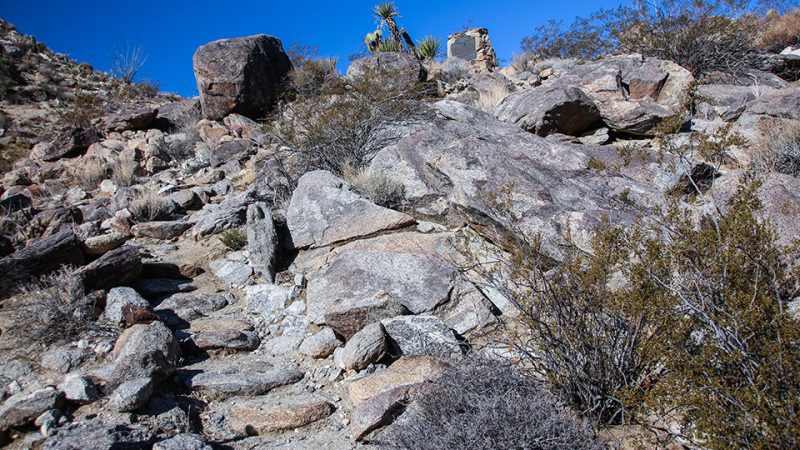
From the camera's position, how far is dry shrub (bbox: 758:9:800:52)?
1212cm

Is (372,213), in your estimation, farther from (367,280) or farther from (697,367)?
(697,367)

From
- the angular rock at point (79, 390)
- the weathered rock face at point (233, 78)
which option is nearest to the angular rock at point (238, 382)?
the angular rock at point (79, 390)

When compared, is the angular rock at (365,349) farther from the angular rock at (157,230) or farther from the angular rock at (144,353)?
the angular rock at (157,230)

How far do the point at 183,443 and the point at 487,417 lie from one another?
6.30ft

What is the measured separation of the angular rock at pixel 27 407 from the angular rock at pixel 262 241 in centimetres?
247

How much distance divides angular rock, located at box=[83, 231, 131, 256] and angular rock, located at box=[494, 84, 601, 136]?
20.6 ft

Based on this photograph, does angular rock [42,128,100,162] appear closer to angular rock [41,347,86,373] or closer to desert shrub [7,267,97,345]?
desert shrub [7,267,97,345]

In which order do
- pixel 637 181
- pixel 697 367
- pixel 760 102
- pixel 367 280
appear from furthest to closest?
1. pixel 760 102
2. pixel 637 181
3. pixel 367 280
4. pixel 697 367

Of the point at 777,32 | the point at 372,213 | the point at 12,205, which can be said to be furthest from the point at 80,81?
the point at 777,32

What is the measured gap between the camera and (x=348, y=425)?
352 cm

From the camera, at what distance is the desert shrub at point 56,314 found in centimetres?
464

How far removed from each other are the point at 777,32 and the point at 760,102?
6.36 m

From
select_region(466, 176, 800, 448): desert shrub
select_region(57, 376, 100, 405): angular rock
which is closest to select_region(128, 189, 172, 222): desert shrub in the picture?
select_region(57, 376, 100, 405): angular rock

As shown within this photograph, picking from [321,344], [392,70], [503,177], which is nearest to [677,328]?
[321,344]
